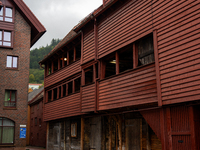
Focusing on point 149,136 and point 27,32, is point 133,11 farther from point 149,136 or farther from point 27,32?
point 27,32

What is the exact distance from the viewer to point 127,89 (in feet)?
44.1

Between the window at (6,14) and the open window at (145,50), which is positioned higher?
the window at (6,14)

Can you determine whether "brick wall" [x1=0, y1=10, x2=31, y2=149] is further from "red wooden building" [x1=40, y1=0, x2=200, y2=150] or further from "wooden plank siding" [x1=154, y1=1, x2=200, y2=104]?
"wooden plank siding" [x1=154, y1=1, x2=200, y2=104]

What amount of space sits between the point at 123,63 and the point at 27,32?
14.2 metres

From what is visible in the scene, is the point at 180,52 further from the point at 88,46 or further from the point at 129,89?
the point at 88,46

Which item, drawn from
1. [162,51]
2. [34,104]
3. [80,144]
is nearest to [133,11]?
[162,51]

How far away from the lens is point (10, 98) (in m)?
25.3

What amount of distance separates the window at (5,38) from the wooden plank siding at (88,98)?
40.3ft

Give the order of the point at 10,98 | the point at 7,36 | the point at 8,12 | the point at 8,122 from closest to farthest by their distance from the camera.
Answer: the point at 8,122
the point at 10,98
the point at 7,36
the point at 8,12

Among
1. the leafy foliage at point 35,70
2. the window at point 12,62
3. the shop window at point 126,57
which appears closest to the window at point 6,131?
the window at point 12,62

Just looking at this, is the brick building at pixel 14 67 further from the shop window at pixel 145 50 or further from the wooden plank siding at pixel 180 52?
the wooden plank siding at pixel 180 52

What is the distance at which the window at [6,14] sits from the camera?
1022 inches

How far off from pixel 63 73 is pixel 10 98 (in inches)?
255

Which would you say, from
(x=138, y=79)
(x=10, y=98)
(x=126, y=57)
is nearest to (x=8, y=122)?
(x=10, y=98)
